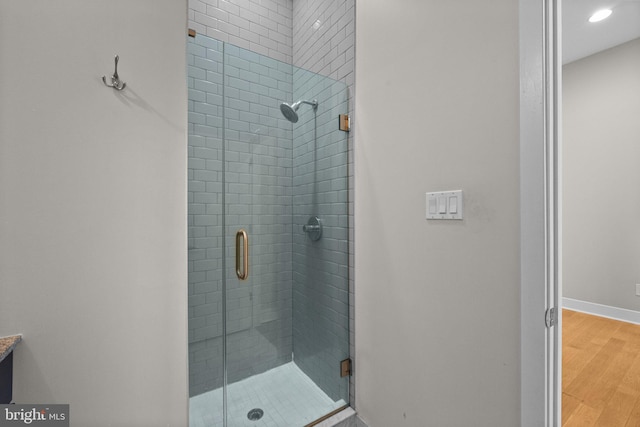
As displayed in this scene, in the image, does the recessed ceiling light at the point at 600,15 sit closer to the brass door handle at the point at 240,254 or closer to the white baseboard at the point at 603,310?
the white baseboard at the point at 603,310

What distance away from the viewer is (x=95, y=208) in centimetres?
113

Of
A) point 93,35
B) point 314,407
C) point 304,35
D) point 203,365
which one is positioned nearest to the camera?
point 93,35

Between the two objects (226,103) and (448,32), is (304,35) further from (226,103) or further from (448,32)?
(448,32)

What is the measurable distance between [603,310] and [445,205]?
3.28 meters

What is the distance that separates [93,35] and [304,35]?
4.78 ft

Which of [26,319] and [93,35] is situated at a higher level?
[93,35]

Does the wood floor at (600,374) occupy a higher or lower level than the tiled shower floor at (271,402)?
lower

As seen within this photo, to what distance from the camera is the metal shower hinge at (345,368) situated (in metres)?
1.62

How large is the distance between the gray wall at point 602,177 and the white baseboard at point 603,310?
4 cm

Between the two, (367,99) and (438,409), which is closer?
(438,409)

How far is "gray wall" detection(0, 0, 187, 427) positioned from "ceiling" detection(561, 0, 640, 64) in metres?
3.14

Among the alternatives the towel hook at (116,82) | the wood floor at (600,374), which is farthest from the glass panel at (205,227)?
the wood floor at (600,374)

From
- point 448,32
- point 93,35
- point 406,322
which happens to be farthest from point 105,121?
point 406,322

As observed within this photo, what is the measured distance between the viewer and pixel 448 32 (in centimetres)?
109
